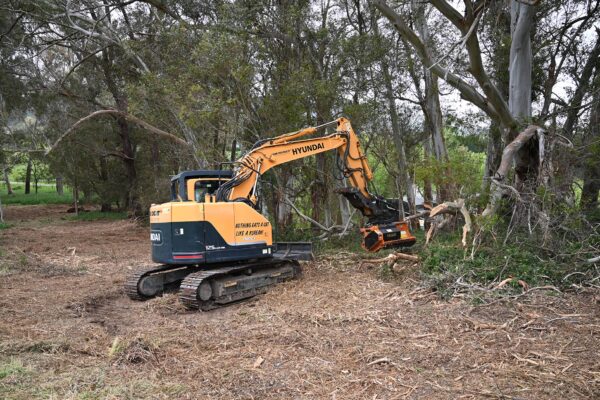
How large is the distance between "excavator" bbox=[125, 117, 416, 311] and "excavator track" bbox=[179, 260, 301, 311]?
16 mm

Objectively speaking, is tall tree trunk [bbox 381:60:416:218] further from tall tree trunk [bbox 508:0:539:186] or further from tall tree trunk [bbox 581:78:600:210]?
tall tree trunk [bbox 581:78:600:210]

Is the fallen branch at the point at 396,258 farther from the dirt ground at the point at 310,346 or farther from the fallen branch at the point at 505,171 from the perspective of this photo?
the fallen branch at the point at 505,171

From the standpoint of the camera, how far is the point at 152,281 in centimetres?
855

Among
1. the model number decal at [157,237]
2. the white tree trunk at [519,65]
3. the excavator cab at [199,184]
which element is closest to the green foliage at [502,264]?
the white tree trunk at [519,65]

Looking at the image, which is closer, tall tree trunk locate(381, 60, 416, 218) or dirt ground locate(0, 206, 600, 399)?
dirt ground locate(0, 206, 600, 399)

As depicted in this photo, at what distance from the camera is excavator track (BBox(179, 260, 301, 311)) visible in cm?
758

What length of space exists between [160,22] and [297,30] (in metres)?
5.75

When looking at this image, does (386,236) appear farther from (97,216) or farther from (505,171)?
(97,216)

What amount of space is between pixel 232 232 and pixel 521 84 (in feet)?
22.1

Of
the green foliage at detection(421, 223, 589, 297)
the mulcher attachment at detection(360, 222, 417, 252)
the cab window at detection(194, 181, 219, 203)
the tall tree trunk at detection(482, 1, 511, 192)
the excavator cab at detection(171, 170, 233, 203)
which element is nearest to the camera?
the green foliage at detection(421, 223, 589, 297)

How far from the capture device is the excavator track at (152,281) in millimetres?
8352

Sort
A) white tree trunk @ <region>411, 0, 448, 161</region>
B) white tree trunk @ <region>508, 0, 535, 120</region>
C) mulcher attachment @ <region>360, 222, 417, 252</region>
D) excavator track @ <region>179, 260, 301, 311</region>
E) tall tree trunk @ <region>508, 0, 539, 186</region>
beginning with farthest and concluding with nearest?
white tree trunk @ <region>411, 0, 448, 161</region> < mulcher attachment @ <region>360, 222, 417, 252</region> < white tree trunk @ <region>508, 0, 535, 120</region> < tall tree trunk @ <region>508, 0, 539, 186</region> < excavator track @ <region>179, 260, 301, 311</region>

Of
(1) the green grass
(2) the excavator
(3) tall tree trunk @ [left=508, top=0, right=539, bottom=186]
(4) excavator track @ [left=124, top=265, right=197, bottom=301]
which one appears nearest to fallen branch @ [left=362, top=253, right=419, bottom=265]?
(2) the excavator

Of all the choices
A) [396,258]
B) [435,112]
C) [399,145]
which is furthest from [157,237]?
[435,112]
